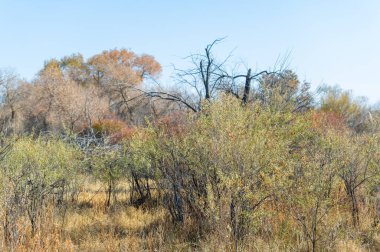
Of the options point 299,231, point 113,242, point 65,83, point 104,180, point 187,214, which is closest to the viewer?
point 299,231

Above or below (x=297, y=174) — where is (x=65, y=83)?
above

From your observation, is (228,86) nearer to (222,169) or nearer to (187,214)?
(187,214)

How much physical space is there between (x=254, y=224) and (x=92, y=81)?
37482mm

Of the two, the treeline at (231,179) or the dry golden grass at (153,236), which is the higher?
the treeline at (231,179)

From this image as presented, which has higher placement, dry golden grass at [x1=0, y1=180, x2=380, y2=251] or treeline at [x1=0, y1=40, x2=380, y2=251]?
treeline at [x1=0, y1=40, x2=380, y2=251]

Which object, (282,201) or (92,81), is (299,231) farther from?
(92,81)

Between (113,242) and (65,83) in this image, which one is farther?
(65,83)

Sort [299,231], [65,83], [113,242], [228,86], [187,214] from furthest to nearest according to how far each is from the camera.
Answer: [65,83]
[228,86]
[187,214]
[113,242]
[299,231]

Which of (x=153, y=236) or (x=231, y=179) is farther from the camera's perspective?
(x=153, y=236)

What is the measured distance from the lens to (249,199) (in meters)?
4.61

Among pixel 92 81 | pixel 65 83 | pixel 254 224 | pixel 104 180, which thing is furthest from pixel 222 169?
pixel 92 81

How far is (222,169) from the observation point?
4.77 metres

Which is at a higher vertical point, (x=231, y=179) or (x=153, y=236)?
(x=231, y=179)

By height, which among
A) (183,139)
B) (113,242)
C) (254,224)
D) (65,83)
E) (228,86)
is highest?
(65,83)
